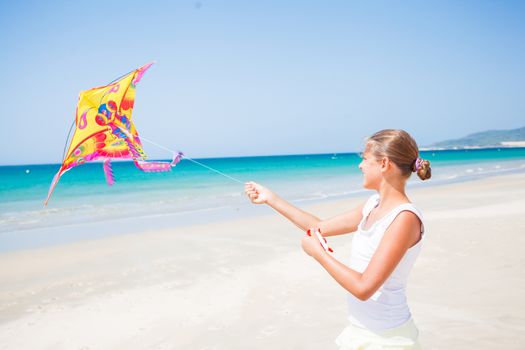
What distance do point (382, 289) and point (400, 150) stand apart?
592mm

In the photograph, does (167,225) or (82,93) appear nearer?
(82,93)

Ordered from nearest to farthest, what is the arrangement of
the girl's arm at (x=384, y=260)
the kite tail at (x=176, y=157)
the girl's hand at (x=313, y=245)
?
the girl's arm at (x=384, y=260) → the girl's hand at (x=313, y=245) → the kite tail at (x=176, y=157)

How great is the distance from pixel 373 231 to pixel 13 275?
7.14m

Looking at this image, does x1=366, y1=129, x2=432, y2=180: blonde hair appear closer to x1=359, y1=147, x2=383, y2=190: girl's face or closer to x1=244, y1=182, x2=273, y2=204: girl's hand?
x1=359, y1=147, x2=383, y2=190: girl's face

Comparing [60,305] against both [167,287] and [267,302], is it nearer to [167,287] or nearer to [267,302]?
[167,287]

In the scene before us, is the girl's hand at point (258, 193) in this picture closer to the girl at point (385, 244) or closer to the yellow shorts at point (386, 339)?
the girl at point (385, 244)

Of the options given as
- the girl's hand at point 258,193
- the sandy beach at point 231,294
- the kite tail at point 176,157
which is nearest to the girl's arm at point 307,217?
the girl's hand at point 258,193

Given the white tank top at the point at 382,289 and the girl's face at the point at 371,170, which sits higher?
the girl's face at the point at 371,170

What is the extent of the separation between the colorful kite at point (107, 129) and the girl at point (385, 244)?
1.90m

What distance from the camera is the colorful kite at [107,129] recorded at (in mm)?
3131

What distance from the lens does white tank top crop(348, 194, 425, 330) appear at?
179 cm

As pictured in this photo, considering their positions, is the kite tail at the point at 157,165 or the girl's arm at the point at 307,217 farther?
the kite tail at the point at 157,165

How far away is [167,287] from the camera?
20.6 feet

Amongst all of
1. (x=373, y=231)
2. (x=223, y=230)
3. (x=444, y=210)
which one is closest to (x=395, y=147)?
(x=373, y=231)
